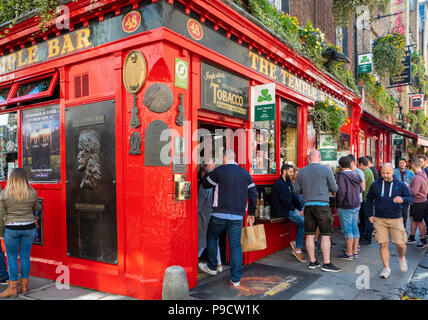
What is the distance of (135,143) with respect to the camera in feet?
15.2

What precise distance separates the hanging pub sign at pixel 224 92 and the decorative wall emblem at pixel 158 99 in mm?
786

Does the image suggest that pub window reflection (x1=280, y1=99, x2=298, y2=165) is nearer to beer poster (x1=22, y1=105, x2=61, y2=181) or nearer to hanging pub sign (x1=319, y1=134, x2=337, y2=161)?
hanging pub sign (x1=319, y1=134, x2=337, y2=161)

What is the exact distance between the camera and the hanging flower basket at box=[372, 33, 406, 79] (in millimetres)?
13906

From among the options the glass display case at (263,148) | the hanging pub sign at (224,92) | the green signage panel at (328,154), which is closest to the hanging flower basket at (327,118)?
the green signage panel at (328,154)

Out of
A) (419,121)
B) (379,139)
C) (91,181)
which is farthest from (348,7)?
(419,121)

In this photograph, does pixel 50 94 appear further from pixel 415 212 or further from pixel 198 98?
pixel 415 212

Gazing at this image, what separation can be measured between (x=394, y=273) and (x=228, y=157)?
3458mm

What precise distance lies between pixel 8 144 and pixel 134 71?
3.65m

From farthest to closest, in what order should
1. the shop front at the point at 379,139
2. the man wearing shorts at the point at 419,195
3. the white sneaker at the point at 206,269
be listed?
the shop front at the point at 379,139 < the man wearing shorts at the point at 419,195 < the white sneaker at the point at 206,269

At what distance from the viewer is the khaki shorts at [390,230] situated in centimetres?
532

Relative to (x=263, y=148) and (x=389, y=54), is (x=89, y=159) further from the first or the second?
(x=389, y=54)

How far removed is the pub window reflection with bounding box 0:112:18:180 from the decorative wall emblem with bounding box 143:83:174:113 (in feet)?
11.3

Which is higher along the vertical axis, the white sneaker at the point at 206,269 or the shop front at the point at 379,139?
the shop front at the point at 379,139

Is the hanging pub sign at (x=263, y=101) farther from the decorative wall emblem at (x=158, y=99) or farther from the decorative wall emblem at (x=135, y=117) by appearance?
the decorative wall emblem at (x=135, y=117)
